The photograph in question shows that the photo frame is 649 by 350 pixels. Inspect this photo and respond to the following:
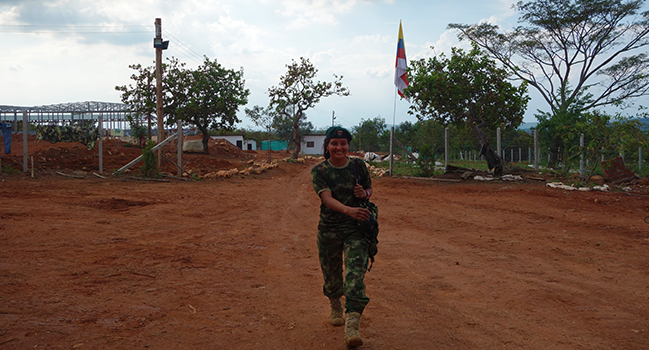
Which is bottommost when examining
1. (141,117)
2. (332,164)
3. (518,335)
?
(518,335)

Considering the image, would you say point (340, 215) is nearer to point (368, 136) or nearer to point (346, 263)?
point (346, 263)

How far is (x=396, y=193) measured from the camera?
43.3 ft

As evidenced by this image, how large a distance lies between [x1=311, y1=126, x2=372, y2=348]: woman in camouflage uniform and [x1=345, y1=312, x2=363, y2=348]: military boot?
19 cm

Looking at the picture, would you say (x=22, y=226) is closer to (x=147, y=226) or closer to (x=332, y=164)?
(x=147, y=226)

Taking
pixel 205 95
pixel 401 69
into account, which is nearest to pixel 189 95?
pixel 205 95

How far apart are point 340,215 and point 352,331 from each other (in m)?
0.87

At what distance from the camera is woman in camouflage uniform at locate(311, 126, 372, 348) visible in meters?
3.30

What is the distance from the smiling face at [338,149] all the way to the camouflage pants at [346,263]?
0.55 meters

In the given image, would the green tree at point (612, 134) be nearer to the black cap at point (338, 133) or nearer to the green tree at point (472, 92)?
the green tree at point (472, 92)

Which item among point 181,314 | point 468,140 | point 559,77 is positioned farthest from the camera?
point 468,140

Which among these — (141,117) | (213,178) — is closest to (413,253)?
(213,178)

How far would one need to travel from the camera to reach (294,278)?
4980 millimetres

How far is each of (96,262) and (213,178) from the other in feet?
37.6

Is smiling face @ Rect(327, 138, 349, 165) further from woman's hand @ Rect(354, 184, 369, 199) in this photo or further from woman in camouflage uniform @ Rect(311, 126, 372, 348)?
woman's hand @ Rect(354, 184, 369, 199)
